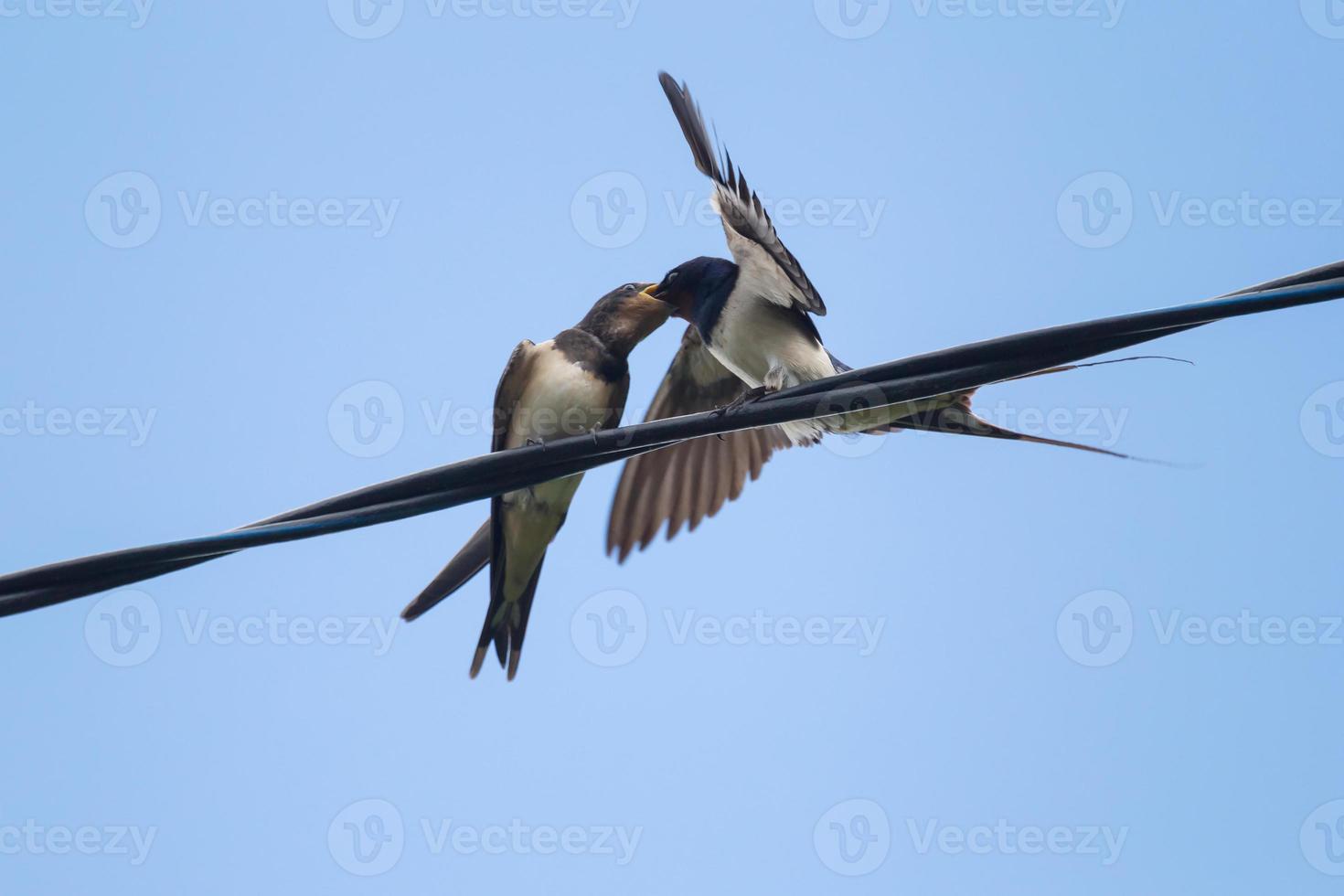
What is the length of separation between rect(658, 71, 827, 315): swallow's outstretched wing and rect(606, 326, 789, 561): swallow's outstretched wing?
4.00ft

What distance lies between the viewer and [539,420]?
4.31m

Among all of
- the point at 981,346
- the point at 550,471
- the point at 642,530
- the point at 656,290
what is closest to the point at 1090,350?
the point at 981,346

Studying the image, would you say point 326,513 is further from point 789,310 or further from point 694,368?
point 694,368

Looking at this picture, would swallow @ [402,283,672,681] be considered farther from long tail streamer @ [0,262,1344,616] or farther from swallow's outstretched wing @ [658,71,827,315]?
long tail streamer @ [0,262,1344,616]

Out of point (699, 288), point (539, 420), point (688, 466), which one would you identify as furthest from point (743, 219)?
point (688, 466)

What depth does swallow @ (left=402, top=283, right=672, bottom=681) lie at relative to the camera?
4281 mm

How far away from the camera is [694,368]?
5039 millimetres

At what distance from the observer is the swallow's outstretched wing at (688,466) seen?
5015mm

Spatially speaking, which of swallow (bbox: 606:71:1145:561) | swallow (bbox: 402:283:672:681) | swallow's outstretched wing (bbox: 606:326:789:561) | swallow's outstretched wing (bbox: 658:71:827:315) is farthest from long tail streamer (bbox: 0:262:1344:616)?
swallow's outstretched wing (bbox: 606:326:789:561)

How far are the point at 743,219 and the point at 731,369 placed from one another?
2.15 ft

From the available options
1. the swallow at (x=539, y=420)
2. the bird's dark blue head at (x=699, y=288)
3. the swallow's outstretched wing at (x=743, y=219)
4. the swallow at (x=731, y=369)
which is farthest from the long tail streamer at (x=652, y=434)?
the swallow at (x=539, y=420)

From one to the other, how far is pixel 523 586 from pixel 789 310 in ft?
4.79

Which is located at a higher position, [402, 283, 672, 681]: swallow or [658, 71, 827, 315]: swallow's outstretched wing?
[658, 71, 827, 315]: swallow's outstretched wing

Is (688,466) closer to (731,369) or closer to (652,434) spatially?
(731,369)
